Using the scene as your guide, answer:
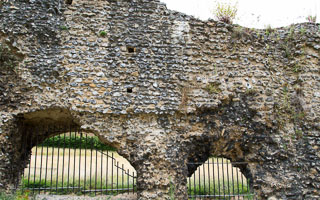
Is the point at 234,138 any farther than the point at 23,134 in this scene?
No

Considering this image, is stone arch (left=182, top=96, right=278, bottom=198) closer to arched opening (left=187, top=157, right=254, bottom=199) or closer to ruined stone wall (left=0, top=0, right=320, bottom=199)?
ruined stone wall (left=0, top=0, right=320, bottom=199)

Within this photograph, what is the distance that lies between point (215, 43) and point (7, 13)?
4.56 metres

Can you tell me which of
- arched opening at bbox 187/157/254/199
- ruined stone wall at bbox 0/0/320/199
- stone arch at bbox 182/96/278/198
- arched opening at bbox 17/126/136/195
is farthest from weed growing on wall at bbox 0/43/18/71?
arched opening at bbox 187/157/254/199

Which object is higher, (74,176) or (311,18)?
(311,18)

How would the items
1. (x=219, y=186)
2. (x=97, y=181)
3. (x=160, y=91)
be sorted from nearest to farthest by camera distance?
1. (x=160, y=91)
2. (x=219, y=186)
3. (x=97, y=181)

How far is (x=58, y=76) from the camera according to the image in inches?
240

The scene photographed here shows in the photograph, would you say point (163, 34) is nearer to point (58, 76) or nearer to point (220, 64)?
point (220, 64)

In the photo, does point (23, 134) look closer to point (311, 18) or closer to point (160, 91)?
point (160, 91)

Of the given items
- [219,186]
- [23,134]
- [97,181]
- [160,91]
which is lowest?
[97,181]

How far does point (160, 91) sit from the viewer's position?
6.20m

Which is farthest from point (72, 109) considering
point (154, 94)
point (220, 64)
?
point (220, 64)

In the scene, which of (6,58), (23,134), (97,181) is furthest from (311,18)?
(97,181)

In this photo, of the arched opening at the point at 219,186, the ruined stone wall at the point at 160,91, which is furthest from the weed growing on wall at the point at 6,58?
the arched opening at the point at 219,186

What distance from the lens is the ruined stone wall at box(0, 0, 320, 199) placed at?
5.93m
